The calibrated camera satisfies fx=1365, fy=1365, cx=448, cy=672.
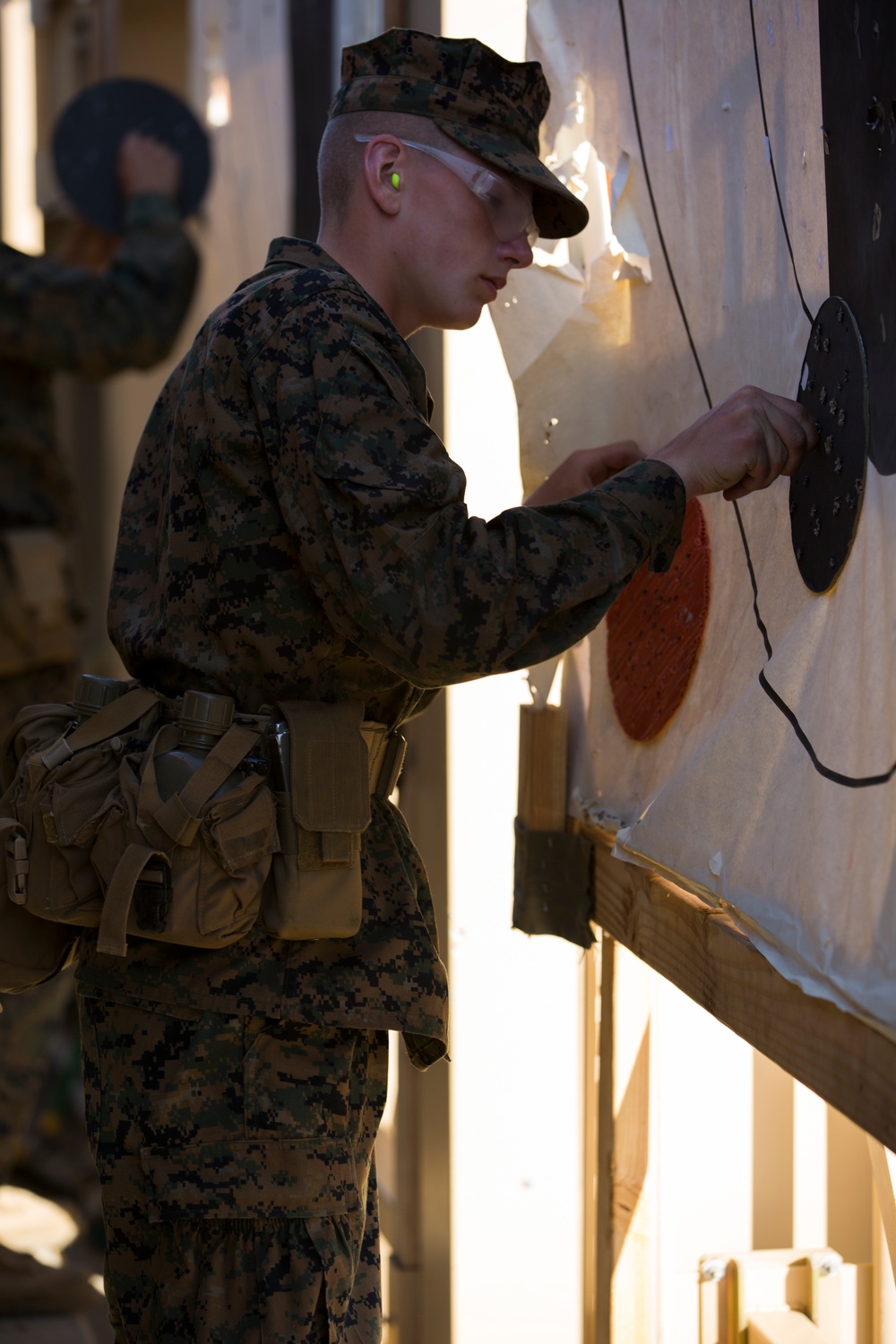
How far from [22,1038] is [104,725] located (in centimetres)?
190

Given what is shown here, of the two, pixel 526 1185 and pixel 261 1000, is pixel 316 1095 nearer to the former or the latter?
pixel 261 1000

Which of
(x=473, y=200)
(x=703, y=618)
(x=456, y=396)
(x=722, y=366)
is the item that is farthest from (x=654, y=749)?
(x=456, y=396)

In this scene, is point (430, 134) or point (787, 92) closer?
point (787, 92)

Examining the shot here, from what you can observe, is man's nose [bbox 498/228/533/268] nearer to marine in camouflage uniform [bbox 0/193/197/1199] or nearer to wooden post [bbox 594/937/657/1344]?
wooden post [bbox 594/937/657/1344]

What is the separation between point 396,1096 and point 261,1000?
1039mm

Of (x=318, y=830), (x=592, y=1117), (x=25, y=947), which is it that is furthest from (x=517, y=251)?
(x=592, y=1117)

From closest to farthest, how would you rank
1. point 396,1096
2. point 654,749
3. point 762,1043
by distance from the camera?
point 762,1043 → point 654,749 → point 396,1096

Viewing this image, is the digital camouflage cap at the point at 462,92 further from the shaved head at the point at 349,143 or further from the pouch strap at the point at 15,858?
the pouch strap at the point at 15,858

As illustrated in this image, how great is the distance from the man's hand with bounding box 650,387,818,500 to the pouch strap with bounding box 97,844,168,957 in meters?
0.56

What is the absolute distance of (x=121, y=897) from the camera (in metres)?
1.17

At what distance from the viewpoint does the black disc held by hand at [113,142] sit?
337cm

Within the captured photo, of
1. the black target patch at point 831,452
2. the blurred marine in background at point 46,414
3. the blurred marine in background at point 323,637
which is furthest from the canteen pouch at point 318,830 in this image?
the blurred marine in background at point 46,414

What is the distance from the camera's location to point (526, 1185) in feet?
6.63

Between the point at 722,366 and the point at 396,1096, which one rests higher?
the point at 722,366
